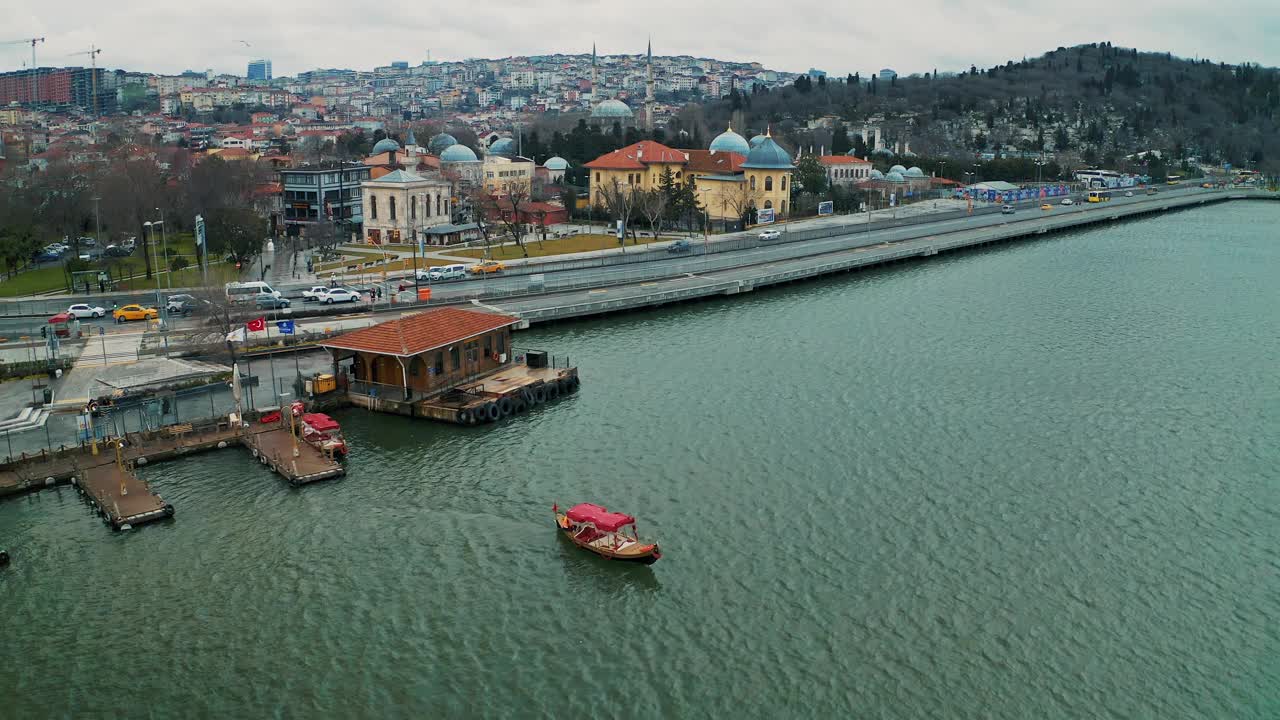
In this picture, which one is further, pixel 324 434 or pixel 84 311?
pixel 84 311

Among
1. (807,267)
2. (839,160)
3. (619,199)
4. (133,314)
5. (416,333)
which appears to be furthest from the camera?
(839,160)

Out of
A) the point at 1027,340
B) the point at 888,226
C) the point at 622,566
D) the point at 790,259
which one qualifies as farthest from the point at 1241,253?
the point at 622,566

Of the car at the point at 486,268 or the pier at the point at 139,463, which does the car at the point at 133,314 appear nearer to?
the pier at the point at 139,463

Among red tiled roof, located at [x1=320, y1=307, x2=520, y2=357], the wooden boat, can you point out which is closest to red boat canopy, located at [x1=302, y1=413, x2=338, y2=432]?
red tiled roof, located at [x1=320, y1=307, x2=520, y2=357]

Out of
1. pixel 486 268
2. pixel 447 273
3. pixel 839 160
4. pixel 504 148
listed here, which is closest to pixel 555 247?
pixel 486 268

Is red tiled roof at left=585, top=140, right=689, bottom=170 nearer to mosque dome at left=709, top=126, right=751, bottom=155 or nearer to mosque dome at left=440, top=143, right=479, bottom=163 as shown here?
mosque dome at left=709, top=126, right=751, bottom=155

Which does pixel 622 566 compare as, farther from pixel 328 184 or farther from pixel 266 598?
pixel 328 184

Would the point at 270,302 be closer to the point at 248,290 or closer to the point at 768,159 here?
the point at 248,290
